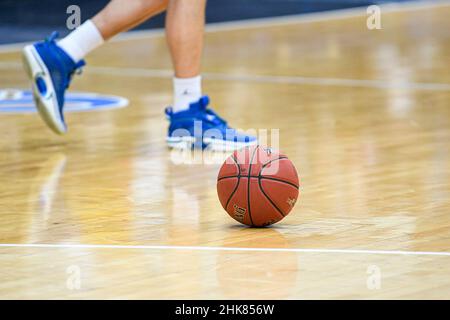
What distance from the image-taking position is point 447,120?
22.1 ft

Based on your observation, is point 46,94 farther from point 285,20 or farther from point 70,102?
point 285,20

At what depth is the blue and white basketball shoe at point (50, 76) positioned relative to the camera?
610 centimetres

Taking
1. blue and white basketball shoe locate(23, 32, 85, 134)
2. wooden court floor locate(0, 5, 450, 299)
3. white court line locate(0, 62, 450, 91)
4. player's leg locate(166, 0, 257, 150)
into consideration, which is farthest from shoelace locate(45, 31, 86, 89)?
white court line locate(0, 62, 450, 91)

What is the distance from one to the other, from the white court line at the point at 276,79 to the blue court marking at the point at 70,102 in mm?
1114

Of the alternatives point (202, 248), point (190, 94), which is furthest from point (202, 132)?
point (202, 248)

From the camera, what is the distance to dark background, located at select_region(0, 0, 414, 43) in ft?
43.3

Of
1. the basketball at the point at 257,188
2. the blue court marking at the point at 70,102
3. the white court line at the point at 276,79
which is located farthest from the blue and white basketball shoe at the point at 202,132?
the white court line at the point at 276,79

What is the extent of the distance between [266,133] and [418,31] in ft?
21.8

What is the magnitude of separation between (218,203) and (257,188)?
52 centimetres

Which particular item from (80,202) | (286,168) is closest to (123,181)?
(80,202)

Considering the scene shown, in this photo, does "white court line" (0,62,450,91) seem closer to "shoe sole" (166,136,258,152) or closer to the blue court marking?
the blue court marking

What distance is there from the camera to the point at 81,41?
6.30 m

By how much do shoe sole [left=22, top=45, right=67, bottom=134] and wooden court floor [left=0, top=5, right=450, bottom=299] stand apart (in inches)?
4.9
